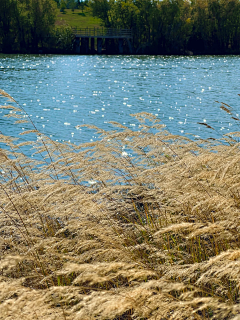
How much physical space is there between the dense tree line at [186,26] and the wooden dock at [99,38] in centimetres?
261

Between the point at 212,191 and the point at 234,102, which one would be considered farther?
the point at 234,102

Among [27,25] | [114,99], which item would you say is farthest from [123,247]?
[27,25]

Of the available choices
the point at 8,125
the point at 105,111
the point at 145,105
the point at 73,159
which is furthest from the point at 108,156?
the point at 145,105

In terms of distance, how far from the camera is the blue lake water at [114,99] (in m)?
16.0

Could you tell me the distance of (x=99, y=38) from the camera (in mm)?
72688

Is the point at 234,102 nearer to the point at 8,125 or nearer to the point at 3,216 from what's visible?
the point at 8,125

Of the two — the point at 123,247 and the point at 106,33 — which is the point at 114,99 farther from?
the point at 106,33

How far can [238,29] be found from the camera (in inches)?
2849

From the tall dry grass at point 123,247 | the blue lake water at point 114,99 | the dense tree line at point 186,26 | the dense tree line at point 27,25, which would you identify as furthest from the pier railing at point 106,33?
the tall dry grass at point 123,247

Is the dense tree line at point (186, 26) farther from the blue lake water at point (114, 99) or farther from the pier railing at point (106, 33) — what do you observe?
the blue lake water at point (114, 99)

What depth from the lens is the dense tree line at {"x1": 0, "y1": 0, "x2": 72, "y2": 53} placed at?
206 ft

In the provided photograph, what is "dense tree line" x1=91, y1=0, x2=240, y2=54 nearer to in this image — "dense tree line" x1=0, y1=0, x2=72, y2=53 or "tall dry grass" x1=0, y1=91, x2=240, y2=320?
"dense tree line" x1=0, y1=0, x2=72, y2=53

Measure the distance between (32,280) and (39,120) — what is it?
14723mm

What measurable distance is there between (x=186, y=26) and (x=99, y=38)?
1734 centimetres
